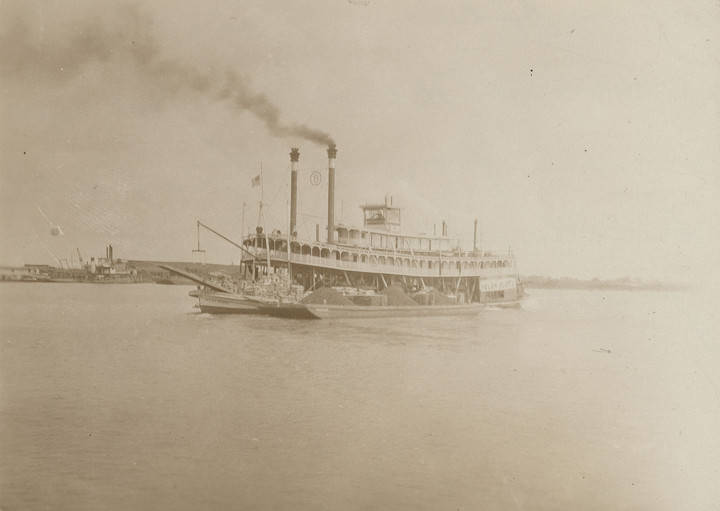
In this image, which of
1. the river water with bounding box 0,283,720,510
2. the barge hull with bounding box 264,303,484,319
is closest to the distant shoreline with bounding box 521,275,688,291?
the river water with bounding box 0,283,720,510

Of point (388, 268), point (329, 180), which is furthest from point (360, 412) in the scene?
point (388, 268)

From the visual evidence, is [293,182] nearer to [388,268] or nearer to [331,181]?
[331,181]

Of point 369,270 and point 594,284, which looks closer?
point 594,284

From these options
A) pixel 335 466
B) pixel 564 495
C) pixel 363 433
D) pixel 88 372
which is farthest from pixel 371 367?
pixel 88 372

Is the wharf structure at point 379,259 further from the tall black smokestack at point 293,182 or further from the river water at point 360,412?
the river water at point 360,412

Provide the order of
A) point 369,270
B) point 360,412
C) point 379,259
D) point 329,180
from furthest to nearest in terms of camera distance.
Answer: point 369,270
point 379,259
point 329,180
point 360,412

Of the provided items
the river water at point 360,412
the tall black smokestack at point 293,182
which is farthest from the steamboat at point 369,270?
the river water at point 360,412
